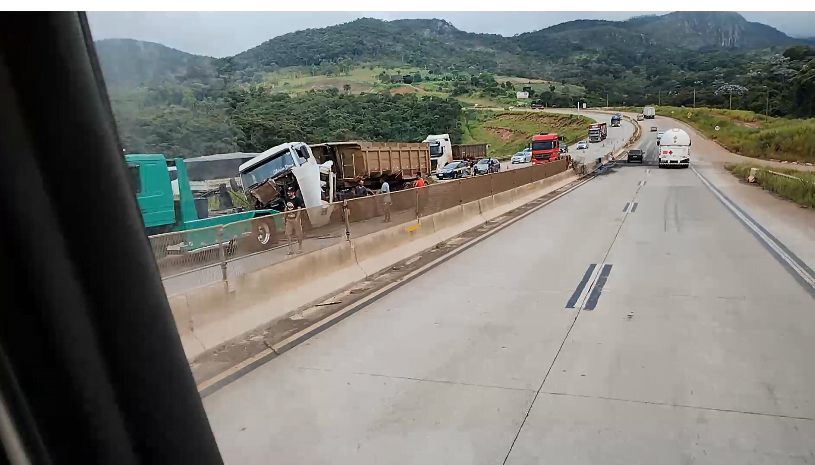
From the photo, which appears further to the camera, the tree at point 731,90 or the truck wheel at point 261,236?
the tree at point 731,90

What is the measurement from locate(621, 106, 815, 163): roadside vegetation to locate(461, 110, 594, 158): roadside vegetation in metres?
18.0

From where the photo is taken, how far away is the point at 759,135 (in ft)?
225

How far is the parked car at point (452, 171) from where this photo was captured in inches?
1757

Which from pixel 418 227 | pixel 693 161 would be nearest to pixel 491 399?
pixel 418 227

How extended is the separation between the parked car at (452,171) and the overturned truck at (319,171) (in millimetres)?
12605

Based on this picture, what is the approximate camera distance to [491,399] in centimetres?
627

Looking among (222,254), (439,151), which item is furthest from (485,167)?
(222,254)

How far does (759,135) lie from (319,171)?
61742mm

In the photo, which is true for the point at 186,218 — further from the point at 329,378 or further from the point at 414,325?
the point at 329,378

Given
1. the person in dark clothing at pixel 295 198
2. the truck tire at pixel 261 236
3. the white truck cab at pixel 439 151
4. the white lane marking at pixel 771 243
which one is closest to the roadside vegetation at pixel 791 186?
the white lane marking at pixel 771 243

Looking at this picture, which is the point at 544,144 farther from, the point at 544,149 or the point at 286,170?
the point at 286,170

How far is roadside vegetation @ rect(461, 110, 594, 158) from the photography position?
95.5 m

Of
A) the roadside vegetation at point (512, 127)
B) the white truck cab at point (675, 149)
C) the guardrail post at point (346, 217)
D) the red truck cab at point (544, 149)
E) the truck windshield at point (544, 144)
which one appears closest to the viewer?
the guardrail post at point (346, 217)

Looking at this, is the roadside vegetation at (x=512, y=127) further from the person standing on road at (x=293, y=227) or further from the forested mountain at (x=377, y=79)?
the person standing on road at (x=293, y=227)
